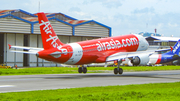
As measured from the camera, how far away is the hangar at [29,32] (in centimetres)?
8638

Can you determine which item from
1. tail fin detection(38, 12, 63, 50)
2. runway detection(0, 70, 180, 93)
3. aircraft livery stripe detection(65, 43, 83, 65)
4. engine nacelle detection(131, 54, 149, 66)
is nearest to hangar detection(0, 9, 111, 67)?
engine nacelle detection(131, 54, 149, 66)

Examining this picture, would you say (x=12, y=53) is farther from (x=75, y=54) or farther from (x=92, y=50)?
(x=75, y=54)

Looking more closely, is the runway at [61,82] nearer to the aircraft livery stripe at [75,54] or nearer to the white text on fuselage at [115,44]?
the aircraft livery stripe at [75,54]

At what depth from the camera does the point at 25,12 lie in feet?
339

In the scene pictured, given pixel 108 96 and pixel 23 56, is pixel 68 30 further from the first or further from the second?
pixel 108 96

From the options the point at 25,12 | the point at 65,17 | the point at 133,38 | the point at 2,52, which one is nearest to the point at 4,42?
the point at 2,52

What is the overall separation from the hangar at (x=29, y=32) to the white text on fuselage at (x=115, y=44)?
137ft

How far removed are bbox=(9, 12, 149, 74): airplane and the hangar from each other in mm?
42396

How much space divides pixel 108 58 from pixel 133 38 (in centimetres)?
634

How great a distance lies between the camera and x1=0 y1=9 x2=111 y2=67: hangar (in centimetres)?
8638

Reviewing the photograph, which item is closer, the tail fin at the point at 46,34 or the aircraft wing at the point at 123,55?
the tail fin at the point at 46,34

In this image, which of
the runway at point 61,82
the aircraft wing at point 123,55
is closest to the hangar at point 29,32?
the aircraft wing at point 123,55

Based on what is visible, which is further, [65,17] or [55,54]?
[65,17]

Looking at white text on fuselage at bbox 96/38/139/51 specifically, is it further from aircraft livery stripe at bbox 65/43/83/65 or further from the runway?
the runway
